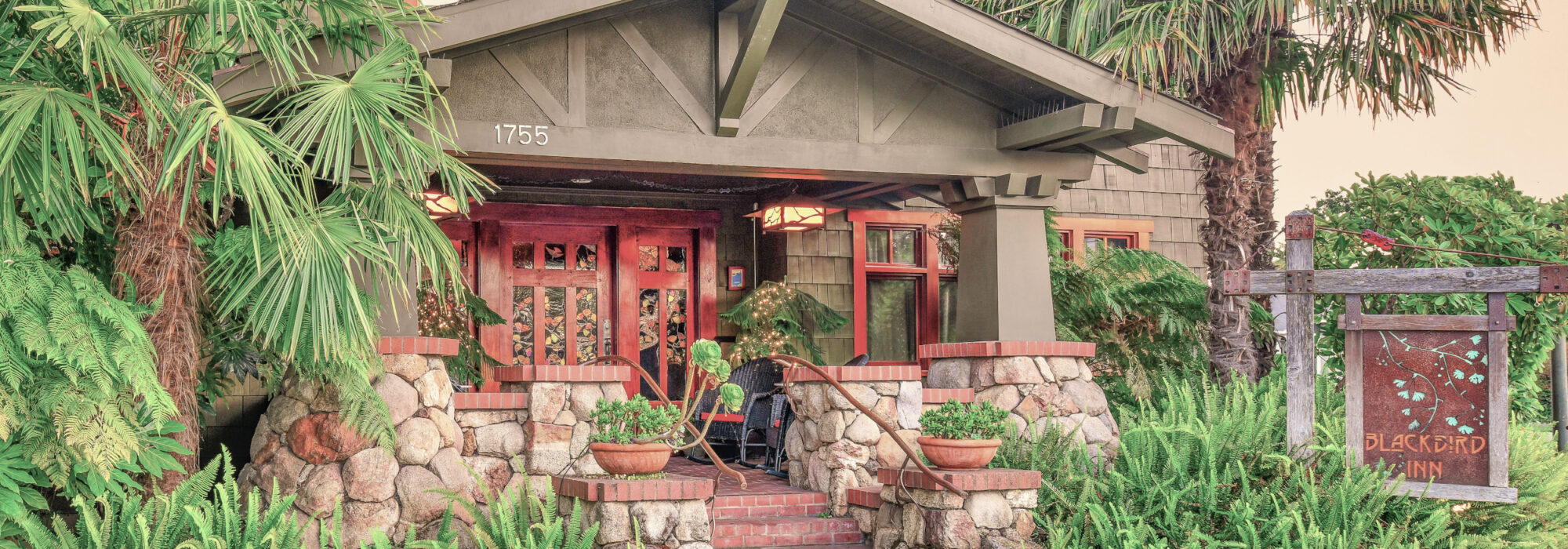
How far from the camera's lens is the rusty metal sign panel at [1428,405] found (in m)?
6.20

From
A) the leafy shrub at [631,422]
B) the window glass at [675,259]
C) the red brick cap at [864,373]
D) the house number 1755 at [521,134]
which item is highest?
the house number 1755 at [521,134]

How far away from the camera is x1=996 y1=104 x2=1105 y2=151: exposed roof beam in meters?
7.39

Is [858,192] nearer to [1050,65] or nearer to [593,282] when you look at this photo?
[1050,65]

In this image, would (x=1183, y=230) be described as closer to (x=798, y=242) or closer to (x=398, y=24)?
(x=798, y=242)

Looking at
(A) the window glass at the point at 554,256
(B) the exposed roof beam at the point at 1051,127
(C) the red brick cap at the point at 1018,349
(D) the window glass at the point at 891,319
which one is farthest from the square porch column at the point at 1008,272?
(A) the window glass at the point at 554,256

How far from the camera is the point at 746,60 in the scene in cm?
679

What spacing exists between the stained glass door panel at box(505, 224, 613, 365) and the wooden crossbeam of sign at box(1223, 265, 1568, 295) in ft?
18.9

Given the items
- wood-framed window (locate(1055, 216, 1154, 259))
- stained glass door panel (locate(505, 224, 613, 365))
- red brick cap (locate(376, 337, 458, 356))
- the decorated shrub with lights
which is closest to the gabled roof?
red brick cap (locate(376, 337, 458, 356))

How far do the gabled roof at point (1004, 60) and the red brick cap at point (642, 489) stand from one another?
261cm

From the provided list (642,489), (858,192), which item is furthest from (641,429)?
(858,192)

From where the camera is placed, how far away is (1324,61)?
914 cm

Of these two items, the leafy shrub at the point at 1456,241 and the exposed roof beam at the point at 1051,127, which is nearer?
the exposed roof beam at the point at 1051,127

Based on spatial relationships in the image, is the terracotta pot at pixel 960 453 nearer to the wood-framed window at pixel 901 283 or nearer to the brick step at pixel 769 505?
the brick step at pixel 769 505

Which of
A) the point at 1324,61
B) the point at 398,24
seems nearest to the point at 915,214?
the point at 1324,61
